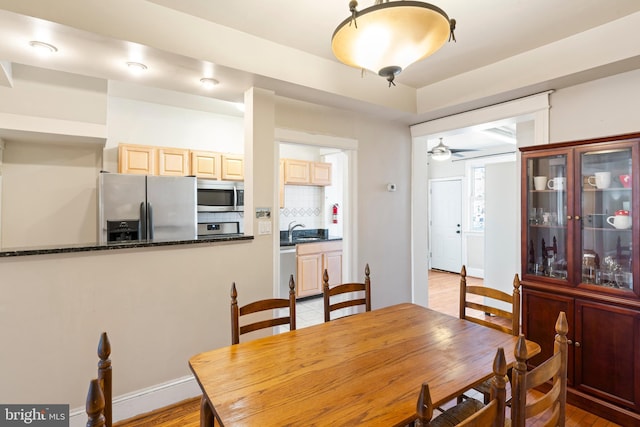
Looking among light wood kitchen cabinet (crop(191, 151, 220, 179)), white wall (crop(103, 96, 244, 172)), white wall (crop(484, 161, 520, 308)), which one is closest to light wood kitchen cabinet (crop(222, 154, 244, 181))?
light wood kitchen cabinet (crop(191, 151, 220, 179))

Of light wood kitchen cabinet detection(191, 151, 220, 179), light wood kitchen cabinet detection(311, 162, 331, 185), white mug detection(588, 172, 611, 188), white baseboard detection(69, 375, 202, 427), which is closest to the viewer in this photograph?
white baseboard detection(69, 375, 202, 427)

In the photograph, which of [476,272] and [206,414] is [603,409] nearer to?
[206,414]

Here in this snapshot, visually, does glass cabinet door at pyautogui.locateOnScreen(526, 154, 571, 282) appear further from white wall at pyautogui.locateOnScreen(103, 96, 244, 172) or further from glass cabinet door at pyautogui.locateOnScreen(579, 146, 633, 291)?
white wall at pyautogui.locateOnScreen(103, 96, 244, 172)

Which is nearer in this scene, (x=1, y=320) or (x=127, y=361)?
(x=1, y=320)

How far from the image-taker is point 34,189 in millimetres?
3482

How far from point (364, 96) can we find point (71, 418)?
3.24m

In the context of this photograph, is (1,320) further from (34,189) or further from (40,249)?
(34,189)

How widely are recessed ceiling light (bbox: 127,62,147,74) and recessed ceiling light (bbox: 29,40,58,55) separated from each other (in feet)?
1.31

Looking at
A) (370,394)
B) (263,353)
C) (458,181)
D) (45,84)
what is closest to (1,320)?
(263,353)

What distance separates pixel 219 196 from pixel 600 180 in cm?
397

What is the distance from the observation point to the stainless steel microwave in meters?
4.25

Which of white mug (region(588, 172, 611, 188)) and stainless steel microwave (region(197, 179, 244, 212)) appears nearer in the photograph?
white mug (region(588, 172, 611, 188))

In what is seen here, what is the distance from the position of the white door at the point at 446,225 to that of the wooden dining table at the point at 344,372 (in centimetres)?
547

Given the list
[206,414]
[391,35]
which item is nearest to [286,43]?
[391,35]
